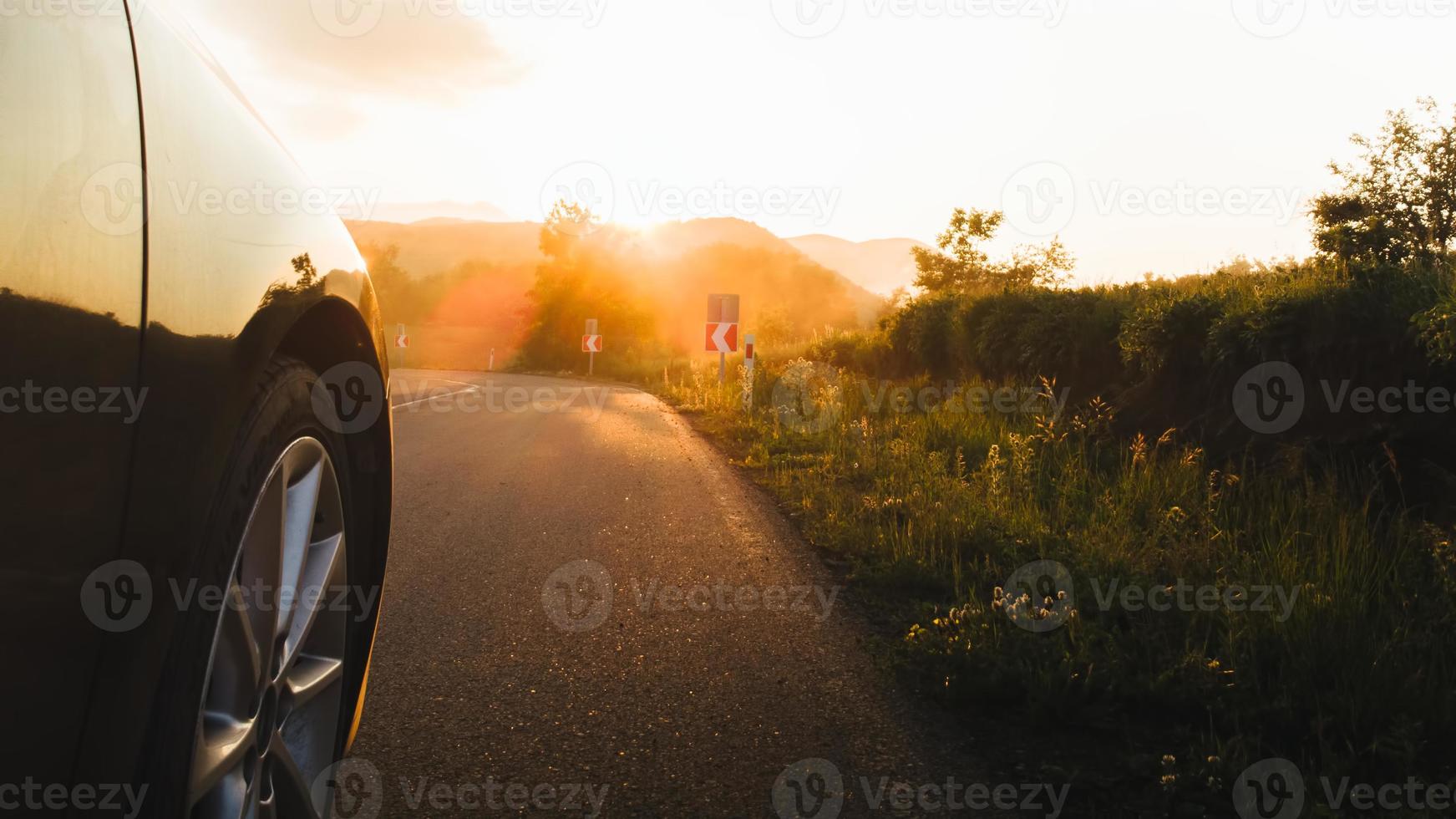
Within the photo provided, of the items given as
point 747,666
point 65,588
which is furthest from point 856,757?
point 65,588

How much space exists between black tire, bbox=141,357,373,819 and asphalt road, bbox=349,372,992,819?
1132 millimetres

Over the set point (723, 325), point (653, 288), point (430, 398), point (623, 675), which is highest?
point (653, 288)

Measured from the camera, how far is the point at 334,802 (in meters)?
2.34

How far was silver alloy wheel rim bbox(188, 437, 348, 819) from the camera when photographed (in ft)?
5.01

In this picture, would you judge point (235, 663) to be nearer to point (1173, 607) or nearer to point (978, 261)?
point (1173, 607)

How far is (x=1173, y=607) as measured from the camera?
3.93 m

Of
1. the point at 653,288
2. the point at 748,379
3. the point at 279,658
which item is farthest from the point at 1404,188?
the point at 653,288

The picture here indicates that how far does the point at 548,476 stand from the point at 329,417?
621 cm

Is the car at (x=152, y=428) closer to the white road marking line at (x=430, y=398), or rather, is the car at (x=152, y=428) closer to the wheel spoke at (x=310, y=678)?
the wheel spoke at (x=310, y=678)

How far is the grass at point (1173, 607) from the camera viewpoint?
2.88 metres

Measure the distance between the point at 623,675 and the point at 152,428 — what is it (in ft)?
7.62

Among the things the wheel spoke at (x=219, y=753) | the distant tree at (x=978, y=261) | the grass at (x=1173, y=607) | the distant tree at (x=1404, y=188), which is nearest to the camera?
the wheel spoke at (x=219, y=753)

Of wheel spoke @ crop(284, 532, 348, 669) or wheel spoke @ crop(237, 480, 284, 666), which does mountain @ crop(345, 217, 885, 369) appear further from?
wheel spoke @ crop(237, 480, 284, 666)

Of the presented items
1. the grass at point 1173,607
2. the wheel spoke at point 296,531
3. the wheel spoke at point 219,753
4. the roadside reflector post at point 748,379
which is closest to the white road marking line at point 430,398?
the roadside reflector post at point 748,379
